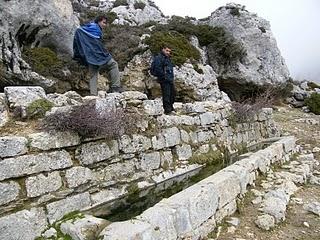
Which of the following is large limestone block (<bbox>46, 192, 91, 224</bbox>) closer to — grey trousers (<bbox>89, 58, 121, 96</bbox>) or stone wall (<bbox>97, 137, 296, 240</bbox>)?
stone wall (<bbox>97, 137, 296, 240</bbox>)

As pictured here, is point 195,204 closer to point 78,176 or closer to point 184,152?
point 78,176

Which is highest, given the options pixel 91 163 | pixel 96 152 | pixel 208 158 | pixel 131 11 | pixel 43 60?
pixel 131 11

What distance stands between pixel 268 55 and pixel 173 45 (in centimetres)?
692

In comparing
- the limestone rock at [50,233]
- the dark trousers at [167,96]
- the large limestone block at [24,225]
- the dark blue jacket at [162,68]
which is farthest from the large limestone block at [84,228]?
the dark blue jacket at [162,68]

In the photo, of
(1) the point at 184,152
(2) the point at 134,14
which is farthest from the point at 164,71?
(2) the point at 134,14

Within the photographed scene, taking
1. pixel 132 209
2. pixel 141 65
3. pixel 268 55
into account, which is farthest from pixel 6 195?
pixel 268 55

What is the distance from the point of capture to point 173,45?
14188mm

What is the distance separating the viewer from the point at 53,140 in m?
5.12

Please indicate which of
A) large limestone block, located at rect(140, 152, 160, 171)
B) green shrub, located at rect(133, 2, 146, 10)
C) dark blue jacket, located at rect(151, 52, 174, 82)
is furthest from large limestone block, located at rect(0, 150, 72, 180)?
green shrub, located at rect(133, 2, 146, 10)

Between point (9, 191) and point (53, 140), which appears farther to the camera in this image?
point (53, 140)

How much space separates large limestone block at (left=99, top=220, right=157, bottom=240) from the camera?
3812 mm

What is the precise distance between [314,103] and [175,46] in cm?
1064

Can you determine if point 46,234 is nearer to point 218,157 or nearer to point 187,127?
point 187,127

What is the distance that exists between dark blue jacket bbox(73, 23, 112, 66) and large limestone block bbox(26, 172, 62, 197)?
141 inches
